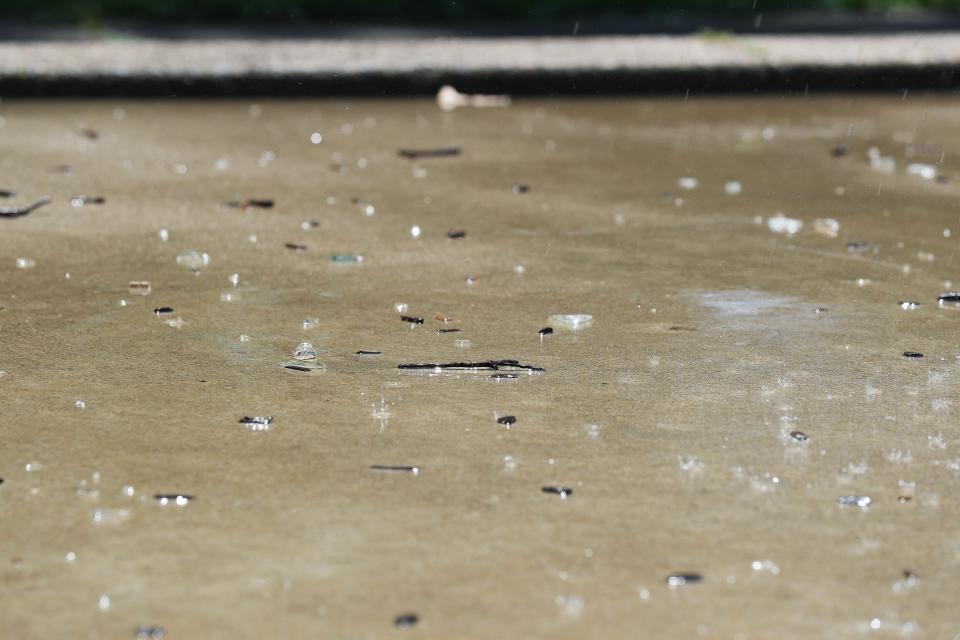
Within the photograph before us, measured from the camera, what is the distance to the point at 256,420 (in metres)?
2.89

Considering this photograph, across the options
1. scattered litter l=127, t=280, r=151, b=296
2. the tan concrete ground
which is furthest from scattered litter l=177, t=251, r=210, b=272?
scattered litter l=127, t=280, r=151, b=296

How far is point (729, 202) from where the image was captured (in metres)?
4.85

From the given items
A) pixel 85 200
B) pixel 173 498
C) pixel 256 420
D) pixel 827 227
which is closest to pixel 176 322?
pixel 256 420

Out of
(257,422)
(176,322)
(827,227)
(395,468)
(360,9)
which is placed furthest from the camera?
(360,9)

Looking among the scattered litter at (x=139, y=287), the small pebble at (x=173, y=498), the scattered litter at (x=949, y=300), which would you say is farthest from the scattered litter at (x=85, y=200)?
the scattered litter at (x=949, y=300)

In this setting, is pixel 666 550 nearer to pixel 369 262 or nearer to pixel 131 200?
pixel 369 262

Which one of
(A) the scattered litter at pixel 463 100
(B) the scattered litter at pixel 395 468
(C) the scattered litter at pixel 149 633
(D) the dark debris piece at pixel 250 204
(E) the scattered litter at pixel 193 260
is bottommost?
(A) the scattered litter at pixel 463 100

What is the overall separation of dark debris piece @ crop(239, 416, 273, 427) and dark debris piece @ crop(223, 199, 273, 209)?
190cm

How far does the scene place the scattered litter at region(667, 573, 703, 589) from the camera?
2236mm

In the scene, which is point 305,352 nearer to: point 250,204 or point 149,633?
point 149,633

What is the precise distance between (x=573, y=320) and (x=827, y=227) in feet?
4.24

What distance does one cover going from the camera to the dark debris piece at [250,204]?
4.71 m

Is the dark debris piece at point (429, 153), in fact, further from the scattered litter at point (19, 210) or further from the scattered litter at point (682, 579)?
the scattered litter at point (682, 579)

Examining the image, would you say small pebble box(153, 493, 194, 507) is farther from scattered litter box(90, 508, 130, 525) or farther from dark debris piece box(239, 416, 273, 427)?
dark debris piece box(239, 416, 273, 427)
